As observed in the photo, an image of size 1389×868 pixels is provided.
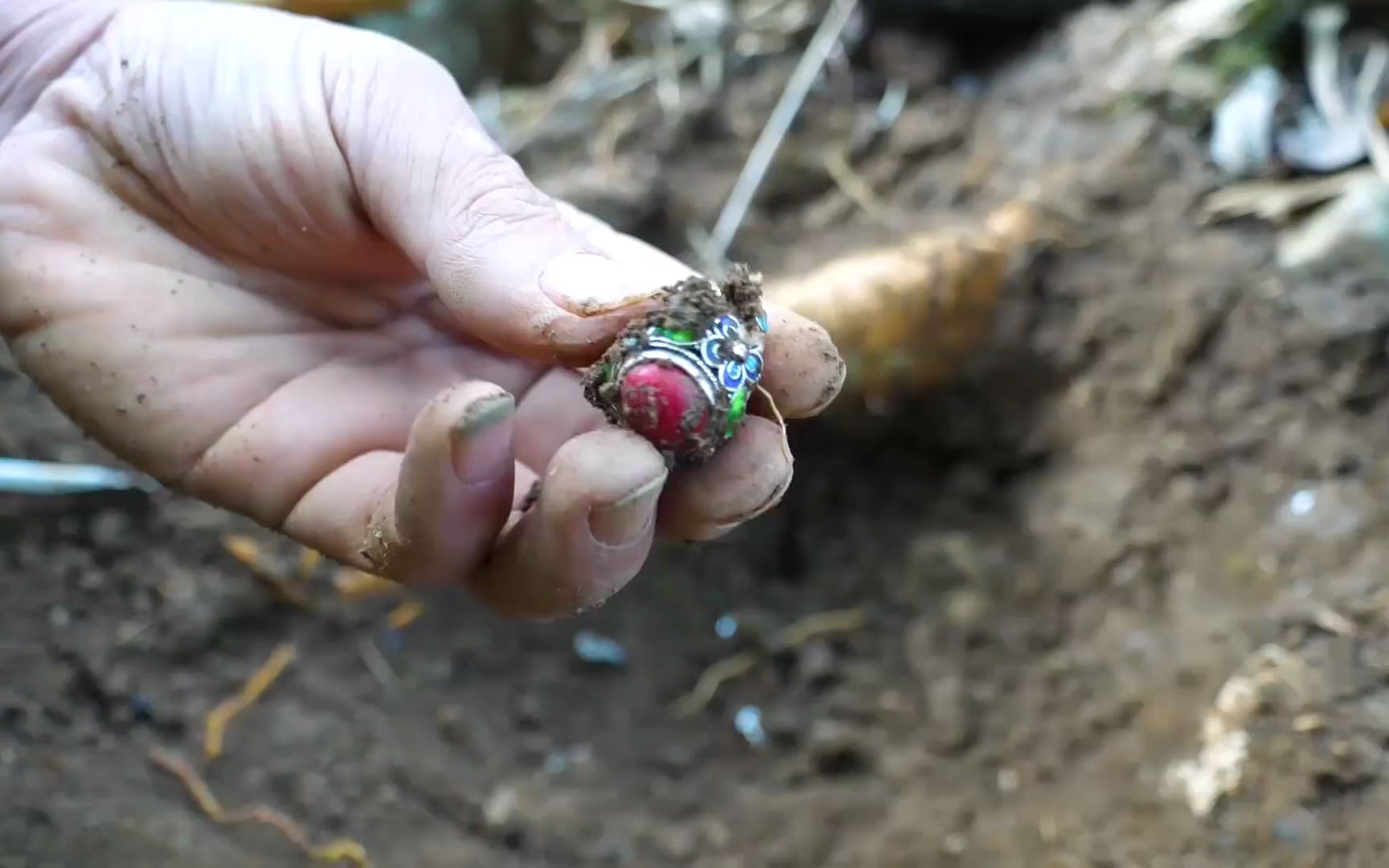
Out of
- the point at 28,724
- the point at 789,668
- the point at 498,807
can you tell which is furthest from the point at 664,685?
the point at 28,724

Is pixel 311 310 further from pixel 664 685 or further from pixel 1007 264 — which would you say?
pixel 1007 264

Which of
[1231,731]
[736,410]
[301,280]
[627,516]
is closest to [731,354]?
[736,410]

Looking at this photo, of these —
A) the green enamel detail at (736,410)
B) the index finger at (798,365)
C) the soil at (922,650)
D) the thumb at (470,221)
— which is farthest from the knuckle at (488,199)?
the soil at (922,650)

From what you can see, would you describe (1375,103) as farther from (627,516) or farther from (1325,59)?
(627,516)

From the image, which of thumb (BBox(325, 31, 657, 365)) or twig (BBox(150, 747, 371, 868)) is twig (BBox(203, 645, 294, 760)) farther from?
thumb (BBox(325, 31, 657, 365))

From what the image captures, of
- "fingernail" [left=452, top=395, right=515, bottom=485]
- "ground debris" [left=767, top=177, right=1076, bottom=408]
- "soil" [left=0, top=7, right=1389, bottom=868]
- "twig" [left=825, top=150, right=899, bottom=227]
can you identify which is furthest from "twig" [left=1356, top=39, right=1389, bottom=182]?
"fingernail" [left=452, top=395, right=515, bottom=485]

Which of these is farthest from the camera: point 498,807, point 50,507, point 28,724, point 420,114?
point 50,507
